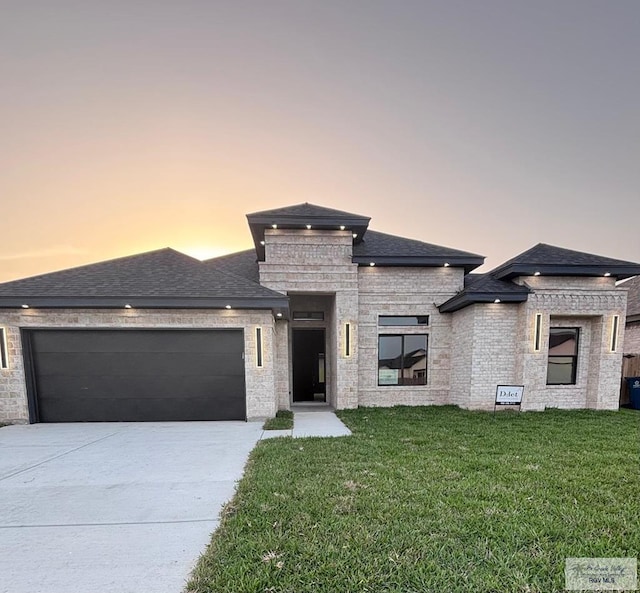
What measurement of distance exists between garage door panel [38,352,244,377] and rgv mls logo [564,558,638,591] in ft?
20.9

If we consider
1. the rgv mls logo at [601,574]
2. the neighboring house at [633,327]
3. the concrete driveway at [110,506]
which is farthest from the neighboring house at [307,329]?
the rgv mls logo at [601,574]

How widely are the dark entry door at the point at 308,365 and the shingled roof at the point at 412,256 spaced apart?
3.38m

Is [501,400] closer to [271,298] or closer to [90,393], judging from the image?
[271,298]

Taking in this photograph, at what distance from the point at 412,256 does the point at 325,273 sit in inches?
109

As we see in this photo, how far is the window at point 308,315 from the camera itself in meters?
10.1

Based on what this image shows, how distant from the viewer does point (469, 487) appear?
10.5 ft

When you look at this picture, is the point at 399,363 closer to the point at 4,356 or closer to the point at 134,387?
the point at 134,387

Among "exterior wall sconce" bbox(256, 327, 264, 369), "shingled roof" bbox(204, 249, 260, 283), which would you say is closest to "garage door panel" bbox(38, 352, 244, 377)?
"exterior wall sconce" bbox(256, 327, 264, 369)

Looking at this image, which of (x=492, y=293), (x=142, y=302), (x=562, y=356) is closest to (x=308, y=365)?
(x=142, y=302)

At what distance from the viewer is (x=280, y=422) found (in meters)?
6.69

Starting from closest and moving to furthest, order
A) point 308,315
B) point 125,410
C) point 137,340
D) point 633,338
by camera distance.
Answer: point 125,410 < point 137,340 < point 308,315 < point 633,338

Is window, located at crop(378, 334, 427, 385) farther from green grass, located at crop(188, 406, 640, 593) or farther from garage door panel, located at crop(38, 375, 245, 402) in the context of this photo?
garage door panel, located at crop(38, 375, 245, 402)

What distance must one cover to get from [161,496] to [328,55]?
468 inches

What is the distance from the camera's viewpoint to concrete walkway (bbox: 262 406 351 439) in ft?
18.7
